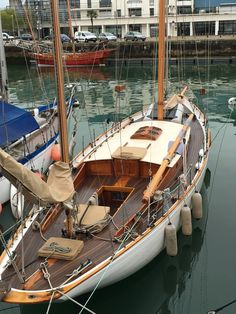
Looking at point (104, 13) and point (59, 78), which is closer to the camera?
point (59, 78)

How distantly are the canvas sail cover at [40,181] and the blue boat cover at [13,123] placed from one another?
622 centimetres

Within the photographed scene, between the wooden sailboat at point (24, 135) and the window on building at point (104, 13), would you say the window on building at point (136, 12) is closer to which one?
the window on building at point (104, 13)

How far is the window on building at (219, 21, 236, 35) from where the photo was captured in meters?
65.8

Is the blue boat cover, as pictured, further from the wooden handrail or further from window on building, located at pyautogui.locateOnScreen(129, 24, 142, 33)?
window on building, located at pyautogui.locateOnScreen(129, 24, 142, 33)

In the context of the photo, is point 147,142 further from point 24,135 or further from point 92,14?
point 92,14

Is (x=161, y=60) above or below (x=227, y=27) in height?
below

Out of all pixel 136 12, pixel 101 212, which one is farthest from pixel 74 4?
pixel 101 212

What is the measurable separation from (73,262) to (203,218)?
6138 mm

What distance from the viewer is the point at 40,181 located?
8.10 m

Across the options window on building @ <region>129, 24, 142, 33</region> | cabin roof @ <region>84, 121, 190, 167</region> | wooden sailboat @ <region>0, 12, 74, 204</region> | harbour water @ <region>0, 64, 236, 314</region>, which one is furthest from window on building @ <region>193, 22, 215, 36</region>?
cabin roof @ <region>84, 121, 190, 167</region>

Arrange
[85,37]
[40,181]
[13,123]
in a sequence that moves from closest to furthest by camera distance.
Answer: [40,181]
[13,123]
[85,37]

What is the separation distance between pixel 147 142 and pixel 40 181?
6.78 meters

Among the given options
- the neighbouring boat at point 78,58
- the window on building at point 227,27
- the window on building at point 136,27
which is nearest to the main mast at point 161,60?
the neighbouring boat at point 78,58

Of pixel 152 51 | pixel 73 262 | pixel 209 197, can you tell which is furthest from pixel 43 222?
pixel 152 51
